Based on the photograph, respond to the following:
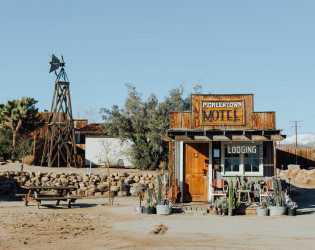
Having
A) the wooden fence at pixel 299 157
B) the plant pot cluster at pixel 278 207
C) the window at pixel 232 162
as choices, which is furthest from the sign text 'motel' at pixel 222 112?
the wooden fence at pixel 299 157

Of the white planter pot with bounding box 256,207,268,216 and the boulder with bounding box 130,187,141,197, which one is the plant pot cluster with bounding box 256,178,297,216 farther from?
the boulder with bounding box 130,187,141,197

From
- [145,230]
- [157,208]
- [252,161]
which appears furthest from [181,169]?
[145,230]

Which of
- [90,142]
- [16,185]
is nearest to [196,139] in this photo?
[16,185]

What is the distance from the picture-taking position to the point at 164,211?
47.5 ft

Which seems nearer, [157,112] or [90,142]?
[157,112]

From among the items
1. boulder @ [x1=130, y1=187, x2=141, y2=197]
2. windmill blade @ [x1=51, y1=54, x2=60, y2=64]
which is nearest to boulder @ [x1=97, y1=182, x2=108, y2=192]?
boulder @ [x1=130, y1=187, x2=141, y2=197]

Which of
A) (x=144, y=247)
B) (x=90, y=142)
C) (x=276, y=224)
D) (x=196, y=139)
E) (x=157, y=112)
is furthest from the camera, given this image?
(x=90, y=142)

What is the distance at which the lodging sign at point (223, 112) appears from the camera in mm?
17406

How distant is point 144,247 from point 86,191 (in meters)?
13.9

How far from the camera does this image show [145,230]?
36.7 ft

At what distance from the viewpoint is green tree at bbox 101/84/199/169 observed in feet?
94.5

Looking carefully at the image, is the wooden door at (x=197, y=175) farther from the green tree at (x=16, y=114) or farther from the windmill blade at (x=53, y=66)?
the green tree at (x=16, y=114)

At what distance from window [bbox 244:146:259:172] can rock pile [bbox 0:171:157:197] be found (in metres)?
6.67

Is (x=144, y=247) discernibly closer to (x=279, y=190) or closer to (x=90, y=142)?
(x=279, y=190)
